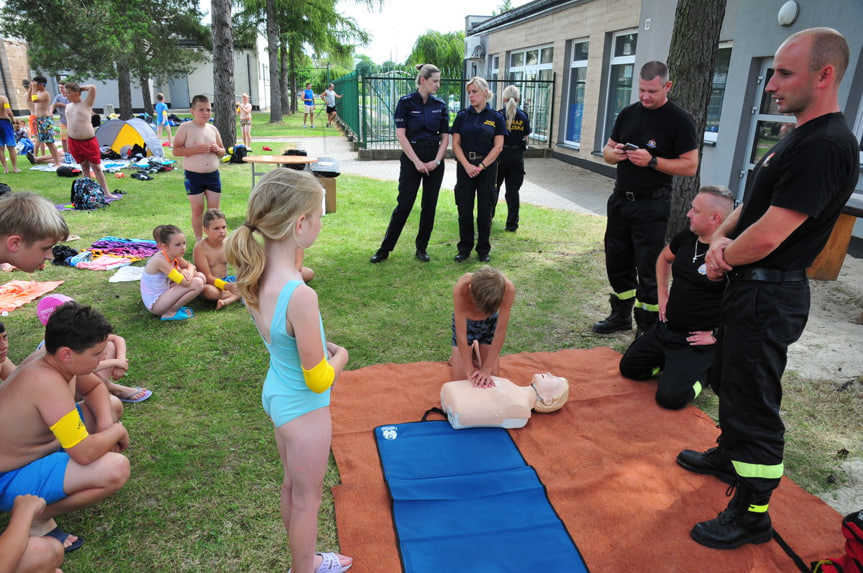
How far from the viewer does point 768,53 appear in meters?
8.20

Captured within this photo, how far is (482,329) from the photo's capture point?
3.75 meters

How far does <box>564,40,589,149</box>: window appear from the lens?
15.1 m

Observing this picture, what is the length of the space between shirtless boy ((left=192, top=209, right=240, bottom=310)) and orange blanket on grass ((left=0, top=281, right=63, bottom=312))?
5.39 feet

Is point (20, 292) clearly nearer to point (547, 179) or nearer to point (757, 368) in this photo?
point (757, 368)

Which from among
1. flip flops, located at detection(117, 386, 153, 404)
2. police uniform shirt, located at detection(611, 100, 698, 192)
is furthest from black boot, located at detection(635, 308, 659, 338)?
flip flops, located at detection(117, 386, 153, 404)

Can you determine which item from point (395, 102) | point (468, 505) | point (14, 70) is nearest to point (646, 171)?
point (468, 505)

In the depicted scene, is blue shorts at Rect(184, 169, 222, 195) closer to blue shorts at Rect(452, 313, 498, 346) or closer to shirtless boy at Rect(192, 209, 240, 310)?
shirtless boy at Rect(192, 209, 240, 310)

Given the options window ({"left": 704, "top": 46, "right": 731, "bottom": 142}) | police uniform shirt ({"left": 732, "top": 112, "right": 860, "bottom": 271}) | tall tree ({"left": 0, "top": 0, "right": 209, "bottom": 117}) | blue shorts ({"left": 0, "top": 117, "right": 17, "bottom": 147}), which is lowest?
blue shorts ({"left": 0, "top": 117, "right": 17, "bottom": 147})

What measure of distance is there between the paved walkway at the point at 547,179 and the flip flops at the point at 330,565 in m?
8.40

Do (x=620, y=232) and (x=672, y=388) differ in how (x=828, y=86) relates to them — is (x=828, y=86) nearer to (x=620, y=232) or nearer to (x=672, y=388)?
(x=672, y=388)

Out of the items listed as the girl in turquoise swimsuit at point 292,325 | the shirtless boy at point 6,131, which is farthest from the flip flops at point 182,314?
the shirtless boy at point 6,131

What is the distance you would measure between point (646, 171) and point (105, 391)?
401 centimetres

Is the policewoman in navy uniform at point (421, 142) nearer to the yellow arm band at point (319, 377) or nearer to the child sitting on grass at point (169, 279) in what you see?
the child sitting on grass at point (169, 279)

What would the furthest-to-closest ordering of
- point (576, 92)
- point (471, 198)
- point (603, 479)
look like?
point (576, 92) < point (471, 198) < point (603, 479)
